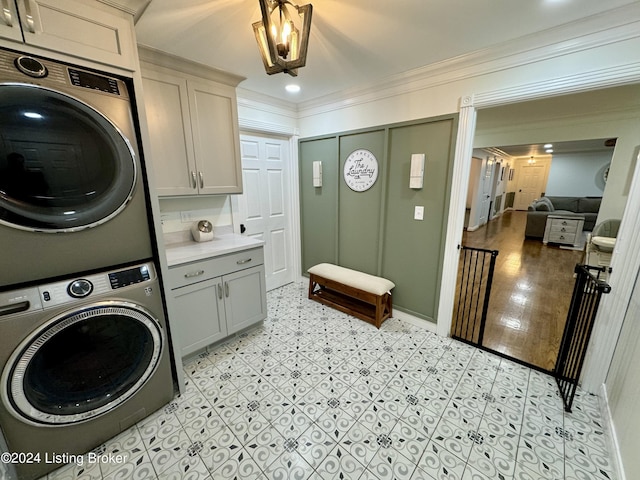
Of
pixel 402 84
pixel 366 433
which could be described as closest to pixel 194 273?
pixel 366 433

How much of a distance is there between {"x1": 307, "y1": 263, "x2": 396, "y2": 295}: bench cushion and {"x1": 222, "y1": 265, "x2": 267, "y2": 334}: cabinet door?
32.3 inches

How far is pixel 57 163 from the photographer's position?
1121mm

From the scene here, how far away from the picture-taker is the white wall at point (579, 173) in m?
8.18

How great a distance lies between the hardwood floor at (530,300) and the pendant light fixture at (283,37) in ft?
8.95

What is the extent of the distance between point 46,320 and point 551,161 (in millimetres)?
13213

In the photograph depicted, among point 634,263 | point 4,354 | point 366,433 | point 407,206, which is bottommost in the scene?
point 366,433

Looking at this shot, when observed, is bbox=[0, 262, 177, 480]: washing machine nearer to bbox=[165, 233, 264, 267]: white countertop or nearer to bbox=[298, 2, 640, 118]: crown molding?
A: bbox=[165, 233, 264, 267]: white countertop

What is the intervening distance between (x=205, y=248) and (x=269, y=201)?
4.16 ft

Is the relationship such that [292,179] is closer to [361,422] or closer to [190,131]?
[190,131]

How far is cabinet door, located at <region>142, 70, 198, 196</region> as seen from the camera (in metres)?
1.78

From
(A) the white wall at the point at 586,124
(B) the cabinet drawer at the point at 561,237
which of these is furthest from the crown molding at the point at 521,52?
(B) the cabinet drawer at the point at 561,237

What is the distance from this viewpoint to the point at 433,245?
2.42 metres

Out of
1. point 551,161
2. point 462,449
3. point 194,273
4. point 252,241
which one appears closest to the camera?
point 462,449

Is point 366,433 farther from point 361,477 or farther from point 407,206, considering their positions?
point 407,206
